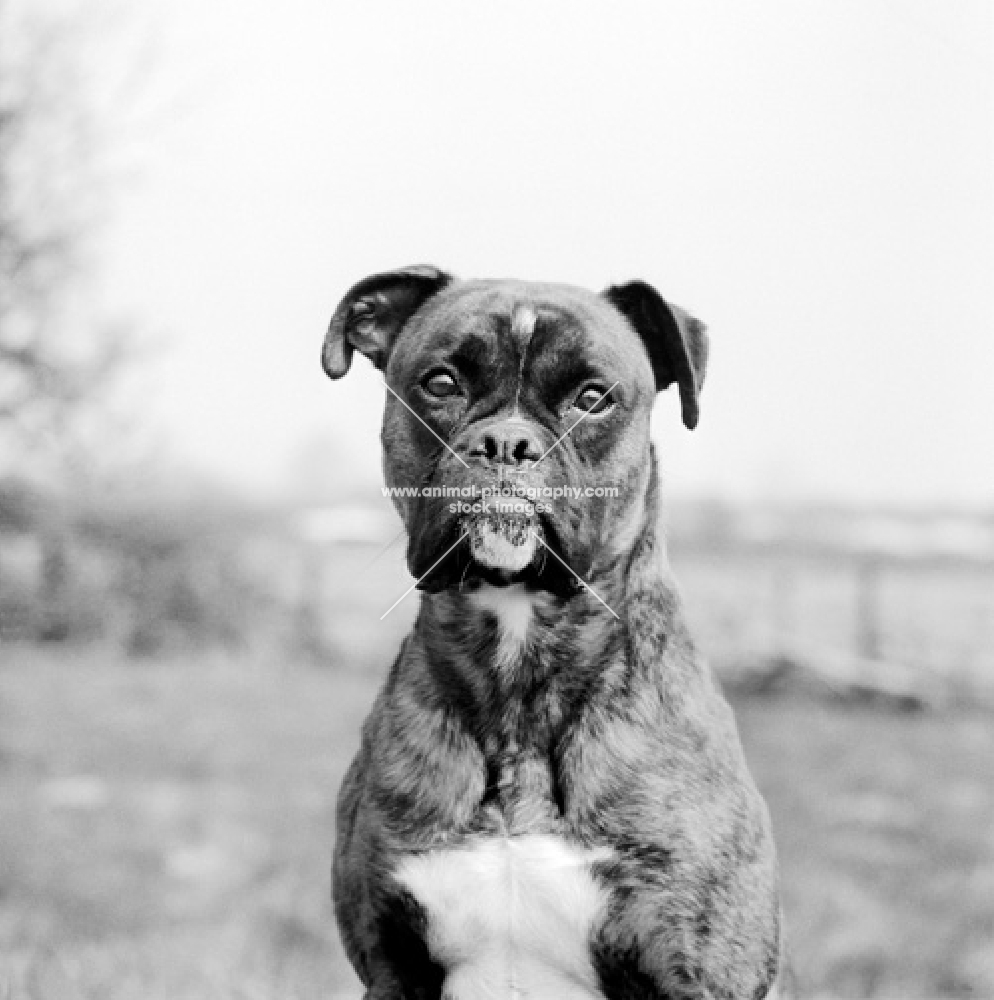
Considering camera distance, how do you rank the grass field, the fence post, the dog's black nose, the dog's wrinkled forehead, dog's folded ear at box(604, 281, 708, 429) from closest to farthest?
1. the dog's black nose
2. the dog's wrinkled forehead
3. dog's folded ear at box(604, 281, 708, 429)
4. the grass field
5. the fence post

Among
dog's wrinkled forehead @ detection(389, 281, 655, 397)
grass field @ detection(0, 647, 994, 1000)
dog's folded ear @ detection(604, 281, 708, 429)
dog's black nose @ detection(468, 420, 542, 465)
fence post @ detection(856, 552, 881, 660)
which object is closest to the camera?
dog's black nose @ detection(468, 420, 542, 465)

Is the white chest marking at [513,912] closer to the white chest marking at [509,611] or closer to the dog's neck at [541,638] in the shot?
the dog's neck at [541,638]

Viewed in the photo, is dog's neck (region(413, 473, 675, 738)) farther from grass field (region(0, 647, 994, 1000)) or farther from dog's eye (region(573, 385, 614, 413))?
grass field (region(0, 647, 994, 1000))

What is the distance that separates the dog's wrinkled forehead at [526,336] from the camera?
7.91 ft

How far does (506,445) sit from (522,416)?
16cm

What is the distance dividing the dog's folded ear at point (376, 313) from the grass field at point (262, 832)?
2.53 metres

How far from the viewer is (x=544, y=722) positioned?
241cm

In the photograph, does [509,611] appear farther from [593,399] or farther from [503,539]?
[593,399]

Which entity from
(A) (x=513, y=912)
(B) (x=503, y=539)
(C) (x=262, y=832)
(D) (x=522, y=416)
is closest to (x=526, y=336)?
(D) (x=522, y=416)

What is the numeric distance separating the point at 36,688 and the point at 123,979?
17.9ft

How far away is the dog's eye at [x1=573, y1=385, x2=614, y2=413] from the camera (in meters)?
2.43

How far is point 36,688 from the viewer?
932cm

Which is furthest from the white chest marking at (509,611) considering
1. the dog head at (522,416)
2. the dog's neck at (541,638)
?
the dog head at (522,416)

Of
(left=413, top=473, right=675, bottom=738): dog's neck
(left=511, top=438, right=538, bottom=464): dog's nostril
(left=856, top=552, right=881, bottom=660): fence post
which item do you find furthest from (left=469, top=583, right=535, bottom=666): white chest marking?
(left=856, top=552, right=881, bottom=660): fence post
